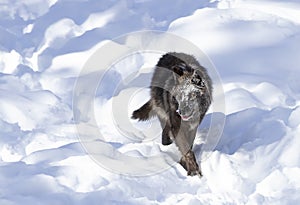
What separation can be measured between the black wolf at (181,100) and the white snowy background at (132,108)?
0.26 m

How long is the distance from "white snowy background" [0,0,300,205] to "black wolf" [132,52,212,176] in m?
0.26

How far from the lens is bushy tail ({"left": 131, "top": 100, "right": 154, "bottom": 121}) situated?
506 centimetres

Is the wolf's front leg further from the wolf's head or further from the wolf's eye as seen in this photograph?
the wolf's eye

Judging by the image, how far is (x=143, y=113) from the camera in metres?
5.10

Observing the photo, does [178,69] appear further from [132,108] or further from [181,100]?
[132,108]

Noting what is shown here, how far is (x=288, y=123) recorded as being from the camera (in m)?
4.41

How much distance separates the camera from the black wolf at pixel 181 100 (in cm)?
433

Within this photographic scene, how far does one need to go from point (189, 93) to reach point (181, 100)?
0.29 feet

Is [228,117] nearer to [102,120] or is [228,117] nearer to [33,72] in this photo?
[102,120]

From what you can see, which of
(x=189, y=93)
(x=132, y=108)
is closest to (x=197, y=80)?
(x=189, y=93)

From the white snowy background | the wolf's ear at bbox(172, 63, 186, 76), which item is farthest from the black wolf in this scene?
the white snowy background

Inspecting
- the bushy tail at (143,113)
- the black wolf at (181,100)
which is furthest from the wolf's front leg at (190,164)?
the bushy tail at (143,113)

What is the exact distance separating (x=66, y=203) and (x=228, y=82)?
8.23ft

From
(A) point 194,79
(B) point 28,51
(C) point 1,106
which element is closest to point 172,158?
(A) point 194,79
